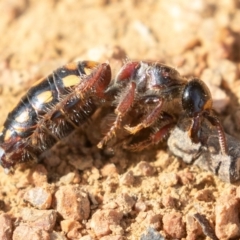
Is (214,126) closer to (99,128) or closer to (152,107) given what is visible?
(152,107)

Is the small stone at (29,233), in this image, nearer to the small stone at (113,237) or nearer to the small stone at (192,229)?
the small stone at (113,237)

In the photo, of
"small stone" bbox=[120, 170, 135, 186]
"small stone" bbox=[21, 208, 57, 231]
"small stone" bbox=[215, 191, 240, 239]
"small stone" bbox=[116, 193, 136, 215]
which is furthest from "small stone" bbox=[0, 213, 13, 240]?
"small stone" bbox=[215, 191, 240, 239]

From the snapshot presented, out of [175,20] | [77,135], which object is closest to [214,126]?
[77,135]

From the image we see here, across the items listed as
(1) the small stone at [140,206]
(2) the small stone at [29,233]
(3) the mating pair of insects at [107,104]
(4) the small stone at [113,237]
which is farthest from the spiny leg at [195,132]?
(2) the small stone at [29,233]

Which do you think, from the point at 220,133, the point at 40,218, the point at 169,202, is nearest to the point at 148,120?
the point at 220,133

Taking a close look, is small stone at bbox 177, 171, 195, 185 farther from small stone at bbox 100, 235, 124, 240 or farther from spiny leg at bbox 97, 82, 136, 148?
small stone at bbox 100, 235, 124, 240

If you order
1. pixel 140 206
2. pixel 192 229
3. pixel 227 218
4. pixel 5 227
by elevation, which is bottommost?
pixel 227 218

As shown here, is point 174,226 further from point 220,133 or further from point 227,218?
point 220,133
